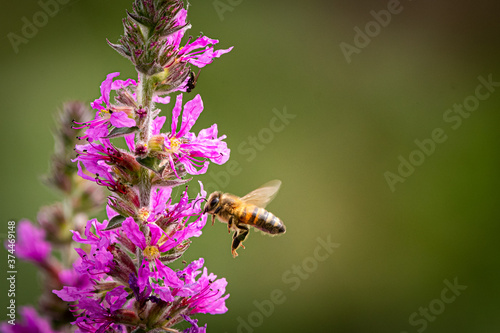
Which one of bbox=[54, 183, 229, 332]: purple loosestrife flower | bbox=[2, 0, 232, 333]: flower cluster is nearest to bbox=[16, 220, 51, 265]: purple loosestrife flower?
bbox=[2, 0, 232, 333]: flower cluster

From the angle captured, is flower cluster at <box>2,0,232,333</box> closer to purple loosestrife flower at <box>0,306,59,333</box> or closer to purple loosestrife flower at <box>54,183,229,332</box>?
purple loosestrife flower at <box>54,183,229,332</box>

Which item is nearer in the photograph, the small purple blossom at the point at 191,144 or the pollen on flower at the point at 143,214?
the pollen on flower at the point at 143,214

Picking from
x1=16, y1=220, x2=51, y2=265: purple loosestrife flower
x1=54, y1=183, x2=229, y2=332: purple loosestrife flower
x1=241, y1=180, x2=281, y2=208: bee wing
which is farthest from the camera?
x1=241, y1=180, x2=281, y2=208: bee wing

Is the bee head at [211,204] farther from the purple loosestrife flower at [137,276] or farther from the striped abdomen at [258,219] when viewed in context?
the purple loosestrife flower at [137,276]

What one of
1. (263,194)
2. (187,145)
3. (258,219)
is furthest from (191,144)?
(263,194)

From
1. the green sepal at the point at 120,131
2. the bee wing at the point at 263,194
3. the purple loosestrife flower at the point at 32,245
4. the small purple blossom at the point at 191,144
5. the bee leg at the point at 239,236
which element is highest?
the purple loosestrife flower at the point at 32,245

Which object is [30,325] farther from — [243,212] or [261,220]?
[261,220]

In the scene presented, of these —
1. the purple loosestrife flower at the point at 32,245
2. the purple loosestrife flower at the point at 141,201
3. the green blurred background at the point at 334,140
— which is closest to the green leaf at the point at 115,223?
the purple loosestrife flower at the point at 141,201
